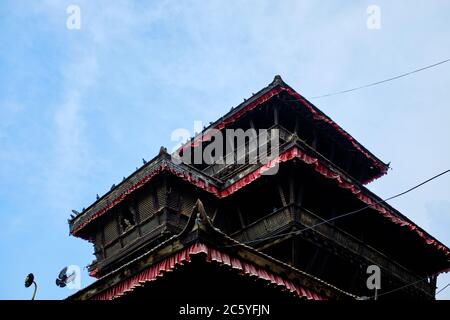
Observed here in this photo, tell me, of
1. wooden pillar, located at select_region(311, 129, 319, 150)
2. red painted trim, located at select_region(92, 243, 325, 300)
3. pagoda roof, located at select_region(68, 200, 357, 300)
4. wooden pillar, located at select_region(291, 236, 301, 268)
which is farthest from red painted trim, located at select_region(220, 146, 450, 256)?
red painted trim, located at select_region(92, 243, 325, 300)

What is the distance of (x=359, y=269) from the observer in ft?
56.1

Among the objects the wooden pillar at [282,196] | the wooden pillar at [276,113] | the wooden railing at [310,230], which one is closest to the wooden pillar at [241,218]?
the wooden railing at [310,230]

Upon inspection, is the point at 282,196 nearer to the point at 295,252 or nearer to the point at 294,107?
the point at 295,252

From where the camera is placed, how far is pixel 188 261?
761 cm

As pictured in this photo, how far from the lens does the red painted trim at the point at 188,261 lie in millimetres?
7617

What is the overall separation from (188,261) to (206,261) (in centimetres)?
28

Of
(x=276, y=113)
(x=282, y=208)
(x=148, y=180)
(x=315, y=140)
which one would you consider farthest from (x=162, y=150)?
(x=315, y=140)

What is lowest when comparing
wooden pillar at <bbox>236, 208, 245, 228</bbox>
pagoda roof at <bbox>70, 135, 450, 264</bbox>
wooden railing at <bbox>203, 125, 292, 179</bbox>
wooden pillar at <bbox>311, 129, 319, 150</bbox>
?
wooden pillar at <bbox>236, 208, 245, 228</bbox>

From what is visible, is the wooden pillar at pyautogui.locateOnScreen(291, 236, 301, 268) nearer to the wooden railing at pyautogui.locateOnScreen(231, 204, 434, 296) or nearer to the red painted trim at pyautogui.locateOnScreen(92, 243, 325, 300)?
the wooden railing at pyautogui.locateOnScreen(231, 204, 434, 296)

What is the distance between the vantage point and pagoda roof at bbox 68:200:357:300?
7.67 meters

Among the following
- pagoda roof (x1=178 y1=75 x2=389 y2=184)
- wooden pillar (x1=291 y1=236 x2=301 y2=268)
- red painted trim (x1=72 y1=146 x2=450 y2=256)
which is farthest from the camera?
pagoda roof (x1=178 y1=75 x2=389 y2=184)

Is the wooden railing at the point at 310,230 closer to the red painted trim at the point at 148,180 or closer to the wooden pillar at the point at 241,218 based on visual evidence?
the wooden pillar at the point at 241,218
